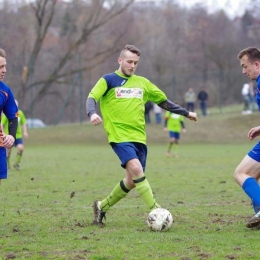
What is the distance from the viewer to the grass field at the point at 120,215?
5.96 m

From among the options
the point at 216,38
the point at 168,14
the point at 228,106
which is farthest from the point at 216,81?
the point at 168,14

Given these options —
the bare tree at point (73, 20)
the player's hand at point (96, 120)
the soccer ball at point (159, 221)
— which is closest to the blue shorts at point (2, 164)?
the player's hand at point (96, 120)

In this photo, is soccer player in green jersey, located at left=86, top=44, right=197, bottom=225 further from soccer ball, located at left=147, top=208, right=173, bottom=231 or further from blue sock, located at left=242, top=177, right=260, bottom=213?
blue sock, located at left=242, top=177, right=260, bottom=213

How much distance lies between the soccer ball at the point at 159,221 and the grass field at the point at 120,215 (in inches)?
3.0

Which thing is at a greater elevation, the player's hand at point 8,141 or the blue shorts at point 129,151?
the player's hand at point 8,141

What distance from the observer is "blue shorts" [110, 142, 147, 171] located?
7309 millimetres

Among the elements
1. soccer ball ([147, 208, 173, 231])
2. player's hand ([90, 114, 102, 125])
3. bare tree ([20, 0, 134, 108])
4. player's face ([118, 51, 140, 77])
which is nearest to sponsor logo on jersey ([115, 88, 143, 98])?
player's face ([118, 51, 140, 77])

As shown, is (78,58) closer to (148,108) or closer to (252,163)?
(148,108)

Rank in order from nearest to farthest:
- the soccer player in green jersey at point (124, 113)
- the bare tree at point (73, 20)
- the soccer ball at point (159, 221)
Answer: the soccer ball at point (159, 221) < the soccer player in green jersey at point (124, 113) < the bare tree at point (73, 20)

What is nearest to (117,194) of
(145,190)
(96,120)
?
(145,190)

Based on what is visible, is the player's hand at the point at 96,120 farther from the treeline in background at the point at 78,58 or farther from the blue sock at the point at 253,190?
the treeline in background at the point at 78,58

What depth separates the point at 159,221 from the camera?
6.99m

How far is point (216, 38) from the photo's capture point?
2398 inches

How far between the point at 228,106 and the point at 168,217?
37.3 meters
